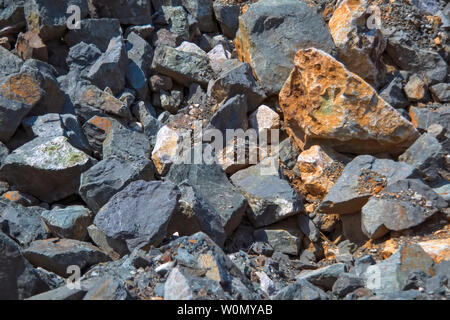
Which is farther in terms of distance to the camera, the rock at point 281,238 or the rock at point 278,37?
the rock at point 278,37

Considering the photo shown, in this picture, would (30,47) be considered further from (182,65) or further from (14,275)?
(14,275)

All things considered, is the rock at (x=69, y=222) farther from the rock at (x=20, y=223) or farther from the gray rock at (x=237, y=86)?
the gray rock at (x=237, y=86)

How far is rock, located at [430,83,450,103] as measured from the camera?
5496 millimetres

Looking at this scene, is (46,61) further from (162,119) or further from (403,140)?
(403,140)

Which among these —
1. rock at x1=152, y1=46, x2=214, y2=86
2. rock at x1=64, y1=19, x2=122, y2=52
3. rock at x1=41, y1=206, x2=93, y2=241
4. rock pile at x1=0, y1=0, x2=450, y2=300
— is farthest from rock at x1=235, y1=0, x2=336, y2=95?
rock at x1=41, y1=206, x2=93, y2=241

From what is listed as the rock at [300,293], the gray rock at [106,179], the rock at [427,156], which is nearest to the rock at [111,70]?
the gray rock at [106,179]

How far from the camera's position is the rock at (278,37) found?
546 cm

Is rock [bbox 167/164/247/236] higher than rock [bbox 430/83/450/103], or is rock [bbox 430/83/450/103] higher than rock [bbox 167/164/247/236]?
rock [bbox 430/83/450/103]

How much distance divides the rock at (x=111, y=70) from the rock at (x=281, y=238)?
2292 millimetres

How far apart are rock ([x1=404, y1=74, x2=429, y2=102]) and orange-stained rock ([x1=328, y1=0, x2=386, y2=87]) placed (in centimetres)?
32

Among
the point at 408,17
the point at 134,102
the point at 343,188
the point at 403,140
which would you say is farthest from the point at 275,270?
the point at 408,17

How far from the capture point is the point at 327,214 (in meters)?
4.79

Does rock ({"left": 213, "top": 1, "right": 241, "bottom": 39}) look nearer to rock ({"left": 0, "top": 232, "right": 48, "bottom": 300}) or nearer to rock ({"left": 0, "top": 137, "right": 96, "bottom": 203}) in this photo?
rock ({"left": 0, "top": 137, "right": 96, "bottom": 203})

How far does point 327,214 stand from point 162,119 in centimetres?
209
